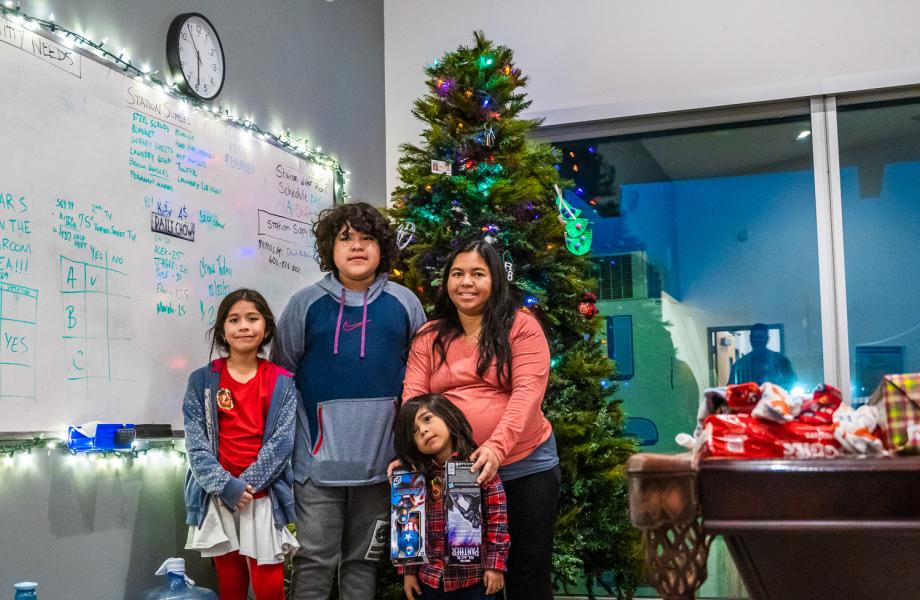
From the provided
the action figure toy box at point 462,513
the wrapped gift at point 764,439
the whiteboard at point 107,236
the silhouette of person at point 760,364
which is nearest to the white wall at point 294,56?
the whiteboard at point 107,236

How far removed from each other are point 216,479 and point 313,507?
277 millimetres

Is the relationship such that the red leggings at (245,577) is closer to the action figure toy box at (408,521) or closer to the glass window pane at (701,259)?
the action figure toy box at (408,521)

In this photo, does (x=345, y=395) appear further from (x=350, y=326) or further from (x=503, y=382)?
(x=503, y=382)

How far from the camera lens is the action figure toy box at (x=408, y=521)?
95.1 inches

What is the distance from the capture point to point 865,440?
129 centimetres

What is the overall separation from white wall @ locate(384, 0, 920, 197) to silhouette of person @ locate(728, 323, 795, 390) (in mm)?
1108

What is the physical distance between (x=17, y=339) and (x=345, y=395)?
0.88 metres

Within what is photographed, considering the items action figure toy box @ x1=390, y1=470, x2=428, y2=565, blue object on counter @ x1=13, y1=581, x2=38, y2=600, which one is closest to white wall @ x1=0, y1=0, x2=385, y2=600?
blue object on counter @ x1=13, y1=581, x2=38, y2=600

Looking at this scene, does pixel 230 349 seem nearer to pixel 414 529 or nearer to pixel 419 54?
pixel 414 529

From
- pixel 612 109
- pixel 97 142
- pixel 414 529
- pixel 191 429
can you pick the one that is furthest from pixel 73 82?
pixel 612 109

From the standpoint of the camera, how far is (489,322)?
2.59 m

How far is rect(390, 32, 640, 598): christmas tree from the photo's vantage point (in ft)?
11.5

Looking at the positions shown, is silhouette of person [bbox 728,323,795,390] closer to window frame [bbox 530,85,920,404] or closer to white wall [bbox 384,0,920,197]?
window frame [bbox 530,85,920,404]

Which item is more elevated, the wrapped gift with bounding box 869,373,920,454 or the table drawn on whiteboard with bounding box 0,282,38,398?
the table drawn on whiteboard with bounding box 0,282,38,398
